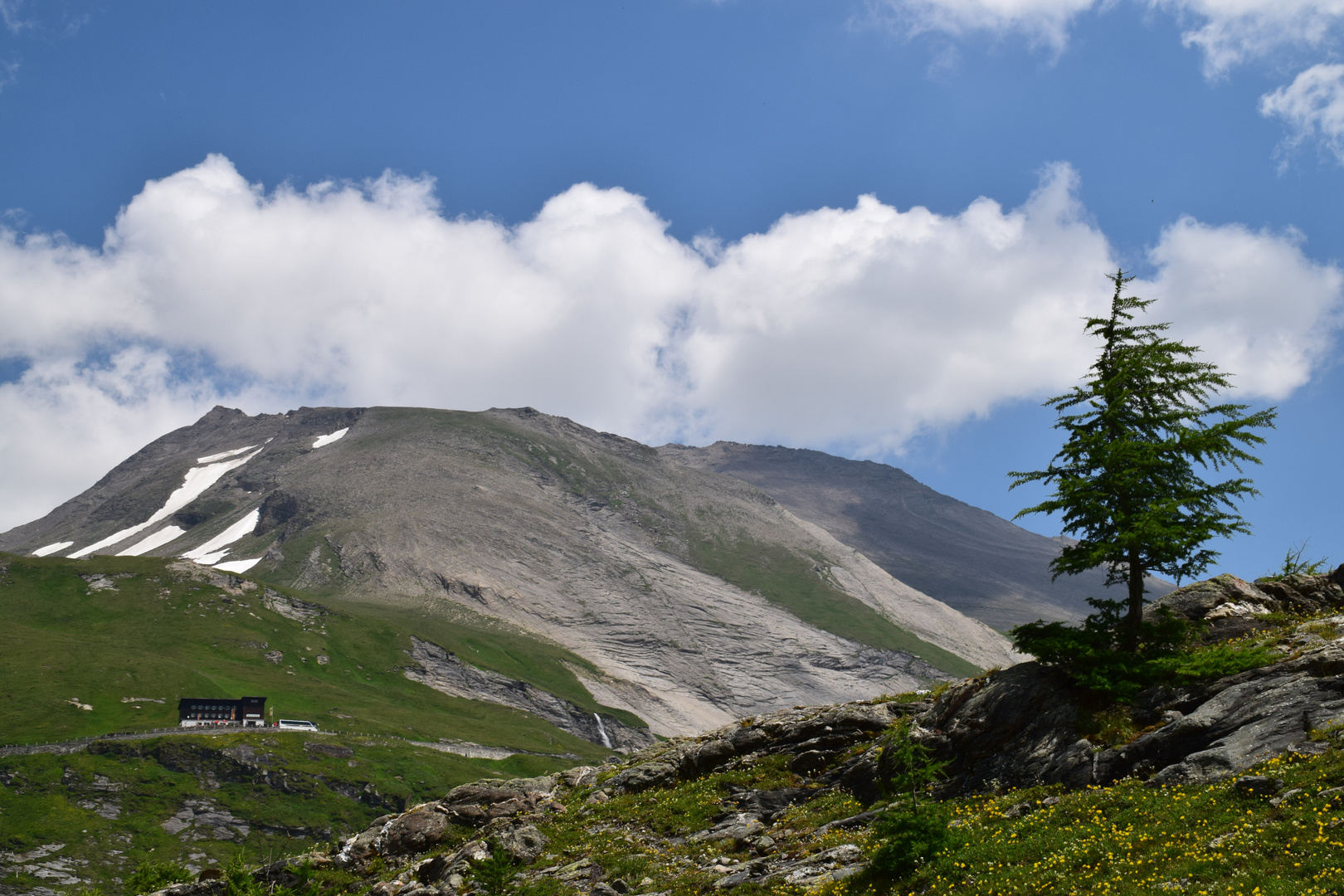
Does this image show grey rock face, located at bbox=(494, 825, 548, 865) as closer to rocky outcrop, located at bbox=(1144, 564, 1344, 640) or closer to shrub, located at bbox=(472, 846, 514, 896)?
shrub, located at bbox=(472, 846, 514, 896)

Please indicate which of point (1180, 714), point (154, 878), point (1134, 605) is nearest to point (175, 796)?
point (154, 878)

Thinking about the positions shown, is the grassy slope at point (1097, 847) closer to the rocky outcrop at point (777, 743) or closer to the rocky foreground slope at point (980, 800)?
the rocky foreground slope at point (980, 800)

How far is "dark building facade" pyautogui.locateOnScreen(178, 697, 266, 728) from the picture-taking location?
157375 millimetres

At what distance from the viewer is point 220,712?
525 feet

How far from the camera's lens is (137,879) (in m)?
42.3

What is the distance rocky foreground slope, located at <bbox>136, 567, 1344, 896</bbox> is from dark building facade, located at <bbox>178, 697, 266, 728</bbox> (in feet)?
453

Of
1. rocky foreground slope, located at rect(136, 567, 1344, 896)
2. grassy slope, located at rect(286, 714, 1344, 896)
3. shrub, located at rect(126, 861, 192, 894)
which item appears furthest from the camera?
shrub, located at rect(126, 861, 192, 894)

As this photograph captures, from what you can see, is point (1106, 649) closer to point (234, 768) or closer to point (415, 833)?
point (415, 833)

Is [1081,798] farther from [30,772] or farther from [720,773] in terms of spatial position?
[30,772]

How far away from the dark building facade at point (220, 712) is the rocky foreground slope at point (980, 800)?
453 feet

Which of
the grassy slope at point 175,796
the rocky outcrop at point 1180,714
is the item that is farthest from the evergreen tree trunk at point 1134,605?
the grassy slope at point 175,796

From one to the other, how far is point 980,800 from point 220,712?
168m

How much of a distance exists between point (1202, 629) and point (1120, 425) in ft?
25.8

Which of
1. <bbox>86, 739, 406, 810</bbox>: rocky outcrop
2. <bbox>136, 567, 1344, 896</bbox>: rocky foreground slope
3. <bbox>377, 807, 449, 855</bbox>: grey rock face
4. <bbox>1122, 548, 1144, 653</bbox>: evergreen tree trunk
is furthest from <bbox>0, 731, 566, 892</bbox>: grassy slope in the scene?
<bbox>1122, 548, 1144, 653</bbox>: evergreen tree trunk
